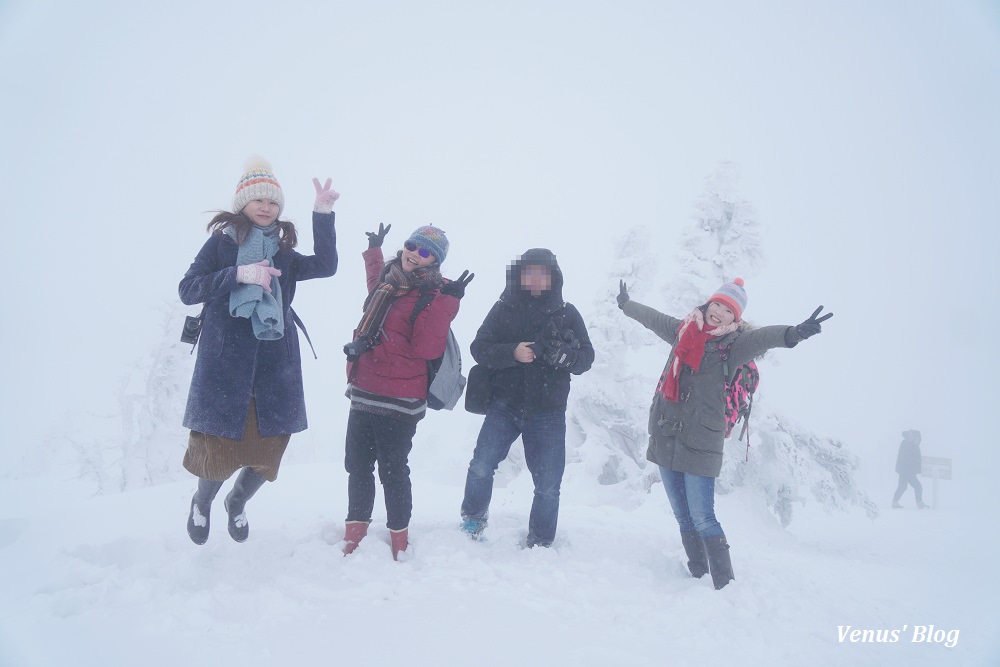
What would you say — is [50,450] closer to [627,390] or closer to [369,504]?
[627,390]

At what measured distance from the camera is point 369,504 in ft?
13.3

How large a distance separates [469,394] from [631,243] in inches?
390

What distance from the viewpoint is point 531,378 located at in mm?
4539

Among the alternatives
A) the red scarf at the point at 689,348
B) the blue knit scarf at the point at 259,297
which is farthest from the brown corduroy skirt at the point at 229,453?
the red scarf at the point at 689,348

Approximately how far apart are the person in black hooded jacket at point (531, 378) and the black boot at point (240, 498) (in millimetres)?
1737

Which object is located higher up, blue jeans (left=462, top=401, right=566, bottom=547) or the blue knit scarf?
the blue knit scarf

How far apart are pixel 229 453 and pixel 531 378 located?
2424mm

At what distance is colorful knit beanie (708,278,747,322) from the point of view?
13.7 ft

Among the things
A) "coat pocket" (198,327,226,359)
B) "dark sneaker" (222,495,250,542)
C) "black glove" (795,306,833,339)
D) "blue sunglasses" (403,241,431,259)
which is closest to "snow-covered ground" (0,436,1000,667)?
"dark sneaker" (222,495,250,542)

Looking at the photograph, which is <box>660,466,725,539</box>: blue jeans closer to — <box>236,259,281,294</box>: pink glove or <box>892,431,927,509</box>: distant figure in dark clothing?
<box>236,259,281,294</box>: pink glove

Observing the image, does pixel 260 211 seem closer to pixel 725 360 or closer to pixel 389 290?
pixel 389 290

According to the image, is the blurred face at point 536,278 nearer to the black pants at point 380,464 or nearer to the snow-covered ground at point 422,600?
the black pants at point 380,464


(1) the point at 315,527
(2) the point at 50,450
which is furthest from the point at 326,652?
(2) the point at 50,450

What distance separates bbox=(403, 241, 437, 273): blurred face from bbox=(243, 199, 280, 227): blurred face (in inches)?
40.5
